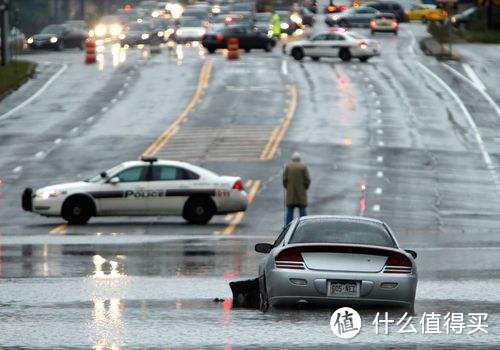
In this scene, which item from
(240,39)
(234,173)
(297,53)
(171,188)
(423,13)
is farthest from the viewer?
(423,13)

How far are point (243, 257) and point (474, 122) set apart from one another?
32.5m

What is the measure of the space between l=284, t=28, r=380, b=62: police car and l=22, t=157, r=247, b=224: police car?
44.2m

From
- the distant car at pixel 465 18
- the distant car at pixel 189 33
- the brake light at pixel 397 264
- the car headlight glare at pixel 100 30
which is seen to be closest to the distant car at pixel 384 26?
the distant car at pixel 465 18

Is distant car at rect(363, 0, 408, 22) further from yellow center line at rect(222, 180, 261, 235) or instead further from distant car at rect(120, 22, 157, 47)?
yellow center line at rect(222, 180, 261, 235)

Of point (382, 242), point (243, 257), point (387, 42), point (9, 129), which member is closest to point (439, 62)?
point (387, 42)

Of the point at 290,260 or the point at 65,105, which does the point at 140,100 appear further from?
the point at 290,260

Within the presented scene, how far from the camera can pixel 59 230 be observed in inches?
1281

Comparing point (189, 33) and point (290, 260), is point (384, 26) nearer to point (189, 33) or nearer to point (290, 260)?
point (189, 33)

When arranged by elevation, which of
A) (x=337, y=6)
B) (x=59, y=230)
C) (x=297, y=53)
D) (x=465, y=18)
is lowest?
(x=337, y=6)

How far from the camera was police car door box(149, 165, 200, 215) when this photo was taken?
1335 inches

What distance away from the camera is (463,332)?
52.3 feet

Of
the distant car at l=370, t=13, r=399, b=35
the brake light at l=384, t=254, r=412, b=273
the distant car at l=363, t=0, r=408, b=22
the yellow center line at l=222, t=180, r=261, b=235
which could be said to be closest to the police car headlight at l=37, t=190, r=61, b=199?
the yellow center line at l=222, t=180, r=261, b=235

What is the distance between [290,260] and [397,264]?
1147 mm

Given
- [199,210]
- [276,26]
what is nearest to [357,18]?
[276,26]
